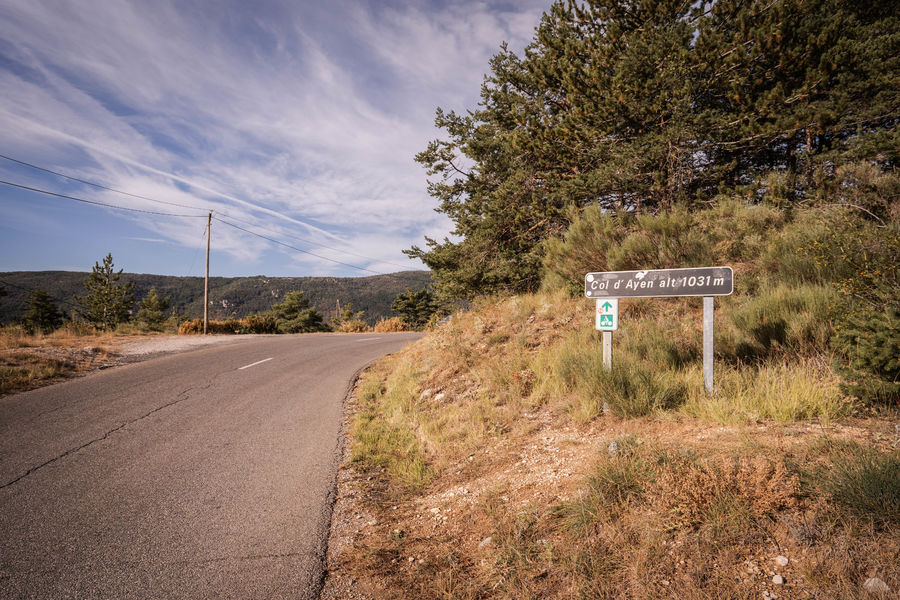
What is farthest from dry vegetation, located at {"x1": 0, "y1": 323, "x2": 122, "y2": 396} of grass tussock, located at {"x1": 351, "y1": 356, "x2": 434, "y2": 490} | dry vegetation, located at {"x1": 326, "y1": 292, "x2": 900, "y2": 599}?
dry vegetation, located at {"x1": 326, "y1": 292, "x2": 900, "y2": 599}

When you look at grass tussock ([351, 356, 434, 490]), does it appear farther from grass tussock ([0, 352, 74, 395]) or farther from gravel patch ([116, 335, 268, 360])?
gravel patch ([116, 335, 268, 360])

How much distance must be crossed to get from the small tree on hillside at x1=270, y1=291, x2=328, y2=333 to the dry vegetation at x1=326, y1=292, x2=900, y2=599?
4770cm

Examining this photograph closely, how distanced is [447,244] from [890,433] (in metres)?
13.0

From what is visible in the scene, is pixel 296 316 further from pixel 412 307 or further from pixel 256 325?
pixel 256 325

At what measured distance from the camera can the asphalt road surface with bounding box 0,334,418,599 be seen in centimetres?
260

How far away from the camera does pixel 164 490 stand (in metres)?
3.78

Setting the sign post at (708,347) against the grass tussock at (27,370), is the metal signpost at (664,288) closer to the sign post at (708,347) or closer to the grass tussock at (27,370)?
the sign post at (708,347)

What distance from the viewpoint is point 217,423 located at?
5805mm

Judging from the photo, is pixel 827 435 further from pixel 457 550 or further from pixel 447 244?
pixel 447 244

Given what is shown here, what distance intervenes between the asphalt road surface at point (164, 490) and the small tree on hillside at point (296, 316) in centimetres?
4405

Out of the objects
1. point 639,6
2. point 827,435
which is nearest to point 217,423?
point 827,435

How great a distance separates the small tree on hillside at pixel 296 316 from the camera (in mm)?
50750

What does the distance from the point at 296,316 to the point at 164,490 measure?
54443 millimetres

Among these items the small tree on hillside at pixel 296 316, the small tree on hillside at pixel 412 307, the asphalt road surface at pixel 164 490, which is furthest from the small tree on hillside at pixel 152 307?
the asphalt road surface at pixel 164 490
